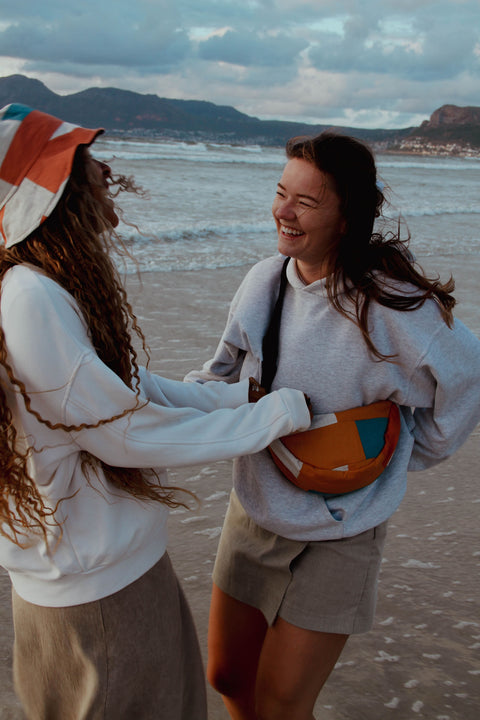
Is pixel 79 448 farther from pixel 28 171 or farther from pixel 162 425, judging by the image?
pixel 28 171

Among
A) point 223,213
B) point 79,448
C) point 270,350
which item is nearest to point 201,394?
point 270,350

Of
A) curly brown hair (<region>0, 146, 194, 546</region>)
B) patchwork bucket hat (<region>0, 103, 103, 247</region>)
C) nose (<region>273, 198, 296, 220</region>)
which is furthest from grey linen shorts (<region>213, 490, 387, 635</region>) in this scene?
patchwork bucket hat (<region>0, 103, 103, 247</region>)

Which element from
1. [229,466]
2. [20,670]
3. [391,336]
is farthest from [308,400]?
[229,466]

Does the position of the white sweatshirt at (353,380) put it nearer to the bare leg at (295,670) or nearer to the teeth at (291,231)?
the teeth at (291,231)

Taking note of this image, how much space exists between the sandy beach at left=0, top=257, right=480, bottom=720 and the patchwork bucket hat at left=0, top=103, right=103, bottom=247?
6.22ft

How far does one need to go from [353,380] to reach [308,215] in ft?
1.67

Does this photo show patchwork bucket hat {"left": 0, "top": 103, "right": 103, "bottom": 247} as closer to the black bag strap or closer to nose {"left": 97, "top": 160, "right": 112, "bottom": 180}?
nose {"left": 97, "top": 160, "right": 112, "bottom": 180}

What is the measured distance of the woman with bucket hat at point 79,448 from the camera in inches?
55.6

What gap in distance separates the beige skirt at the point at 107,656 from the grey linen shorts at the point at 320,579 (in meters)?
0.44

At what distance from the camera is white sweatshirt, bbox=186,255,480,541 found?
6.37 ft

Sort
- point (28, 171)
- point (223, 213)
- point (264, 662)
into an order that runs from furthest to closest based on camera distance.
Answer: point (223, 213) → point (264, 662) → point (28, 171)

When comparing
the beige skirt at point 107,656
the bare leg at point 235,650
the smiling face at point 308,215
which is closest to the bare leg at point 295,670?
the bare leg at point 235,650

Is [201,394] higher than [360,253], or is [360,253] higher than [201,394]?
[360,253]

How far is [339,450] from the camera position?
6.41 ft
